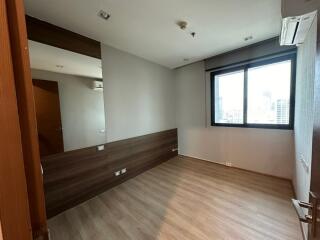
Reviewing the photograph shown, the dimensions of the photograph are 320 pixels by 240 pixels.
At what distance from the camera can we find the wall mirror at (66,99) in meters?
1.92

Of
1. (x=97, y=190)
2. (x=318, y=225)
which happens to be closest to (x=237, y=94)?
(x=318, y=225)

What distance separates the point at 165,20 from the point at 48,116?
208 cm

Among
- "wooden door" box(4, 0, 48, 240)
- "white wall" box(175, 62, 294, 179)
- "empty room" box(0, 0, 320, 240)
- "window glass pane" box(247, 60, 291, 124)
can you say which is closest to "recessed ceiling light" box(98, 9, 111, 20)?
"empty room" box(0, 0, 320, 240)

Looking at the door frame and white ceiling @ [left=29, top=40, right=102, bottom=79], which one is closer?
the door frame

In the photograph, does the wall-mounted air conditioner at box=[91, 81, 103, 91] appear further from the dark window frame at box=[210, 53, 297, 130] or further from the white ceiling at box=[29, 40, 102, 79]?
the dark window frame at box=[210, 53, 297, 130]

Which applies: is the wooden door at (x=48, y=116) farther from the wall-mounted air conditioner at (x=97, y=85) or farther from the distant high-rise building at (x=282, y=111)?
the distant high-rise building at (x=282, y=111)

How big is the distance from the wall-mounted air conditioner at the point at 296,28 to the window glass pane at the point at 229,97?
53.2 inches

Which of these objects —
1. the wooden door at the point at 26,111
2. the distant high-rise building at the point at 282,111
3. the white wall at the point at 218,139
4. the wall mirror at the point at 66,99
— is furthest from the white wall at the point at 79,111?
the distant high-rise building at the point at 282,111

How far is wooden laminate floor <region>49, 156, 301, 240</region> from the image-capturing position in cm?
167

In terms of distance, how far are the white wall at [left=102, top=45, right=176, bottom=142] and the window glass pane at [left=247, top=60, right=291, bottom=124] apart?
201 centimetres

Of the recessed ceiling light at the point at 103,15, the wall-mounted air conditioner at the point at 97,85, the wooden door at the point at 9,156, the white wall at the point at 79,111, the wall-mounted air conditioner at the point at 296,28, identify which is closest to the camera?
the wooden door at the point at 9,156

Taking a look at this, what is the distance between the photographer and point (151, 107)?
3.63m

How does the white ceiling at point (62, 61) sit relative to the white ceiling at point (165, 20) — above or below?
below

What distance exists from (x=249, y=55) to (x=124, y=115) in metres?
2.78
